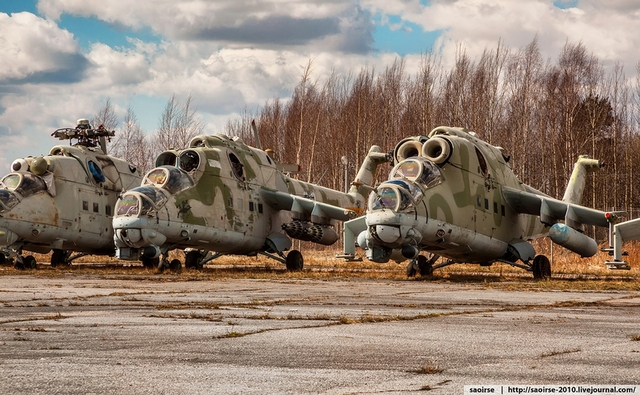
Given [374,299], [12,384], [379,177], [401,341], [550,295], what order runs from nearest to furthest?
1. [12,384]
2. [401,341]
3. [374,299]
4. [550,295]
5. [379,177]

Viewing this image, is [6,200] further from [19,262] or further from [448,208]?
[448,208]

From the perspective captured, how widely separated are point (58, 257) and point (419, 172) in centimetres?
1520

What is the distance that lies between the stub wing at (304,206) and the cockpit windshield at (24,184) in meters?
6.93

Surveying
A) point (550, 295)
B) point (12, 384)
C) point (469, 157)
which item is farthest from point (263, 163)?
point (12, 384)

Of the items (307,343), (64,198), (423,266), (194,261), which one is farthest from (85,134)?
(307,343)

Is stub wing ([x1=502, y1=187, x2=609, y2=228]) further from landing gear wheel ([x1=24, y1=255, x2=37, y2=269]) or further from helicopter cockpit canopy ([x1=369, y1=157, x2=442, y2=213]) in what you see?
landing gear wheel ([x1=24, y1=255, x2=37, y2=269])

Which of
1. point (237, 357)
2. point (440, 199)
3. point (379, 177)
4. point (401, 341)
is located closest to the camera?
point (237, 357)

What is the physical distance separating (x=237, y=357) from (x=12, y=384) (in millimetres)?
2030

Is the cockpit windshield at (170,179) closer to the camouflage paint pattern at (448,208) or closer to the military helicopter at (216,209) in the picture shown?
the military helicopter at (216,209)

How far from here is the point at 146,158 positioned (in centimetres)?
6725

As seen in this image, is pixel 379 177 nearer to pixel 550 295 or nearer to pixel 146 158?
pixel 146 158

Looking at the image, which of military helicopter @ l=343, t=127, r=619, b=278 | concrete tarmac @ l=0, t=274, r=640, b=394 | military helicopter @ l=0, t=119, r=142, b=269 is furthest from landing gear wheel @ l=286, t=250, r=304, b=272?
concrete tarmac @ l=0, t=274, r=640, b=394

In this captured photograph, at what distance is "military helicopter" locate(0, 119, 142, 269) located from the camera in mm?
26656

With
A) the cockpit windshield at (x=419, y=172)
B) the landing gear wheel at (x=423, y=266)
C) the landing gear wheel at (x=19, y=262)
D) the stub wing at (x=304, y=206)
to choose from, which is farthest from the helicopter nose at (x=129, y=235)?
the landing gear wheel at (x=423, y=266)
